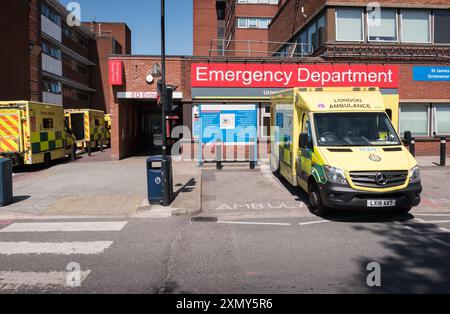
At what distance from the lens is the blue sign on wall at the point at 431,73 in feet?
58.7

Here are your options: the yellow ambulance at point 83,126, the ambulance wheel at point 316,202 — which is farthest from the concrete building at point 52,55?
the ambulance wheel at point 316,202

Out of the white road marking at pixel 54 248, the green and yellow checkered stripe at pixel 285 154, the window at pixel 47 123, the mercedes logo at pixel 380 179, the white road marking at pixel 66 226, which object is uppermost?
the window at pixel 47 123

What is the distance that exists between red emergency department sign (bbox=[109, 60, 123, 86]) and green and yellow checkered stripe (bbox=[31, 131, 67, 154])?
3464 millimetres

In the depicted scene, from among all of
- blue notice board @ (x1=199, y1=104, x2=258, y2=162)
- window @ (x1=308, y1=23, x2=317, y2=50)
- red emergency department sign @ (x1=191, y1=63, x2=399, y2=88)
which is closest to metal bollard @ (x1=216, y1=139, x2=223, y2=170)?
blue notice board @ (x1=199, y1=104, x2=258, y2=162)

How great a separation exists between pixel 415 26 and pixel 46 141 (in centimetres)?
1690

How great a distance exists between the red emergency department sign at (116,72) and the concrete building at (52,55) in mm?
13635

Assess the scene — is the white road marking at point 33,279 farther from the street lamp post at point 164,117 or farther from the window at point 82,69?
the window at point 82,69

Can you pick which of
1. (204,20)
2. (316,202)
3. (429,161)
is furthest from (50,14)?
(316,202)

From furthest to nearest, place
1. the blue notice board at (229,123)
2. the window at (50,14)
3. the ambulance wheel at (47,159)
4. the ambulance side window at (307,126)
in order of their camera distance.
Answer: the window at (50,14), the ambulance wheel at (47,159), the blue notice board at (229,123), the ambulance side window at (307,126)

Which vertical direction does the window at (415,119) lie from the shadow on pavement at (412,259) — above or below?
above

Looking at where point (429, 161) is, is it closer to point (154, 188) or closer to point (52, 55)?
point (154, 188)

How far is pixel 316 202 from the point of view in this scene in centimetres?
805
